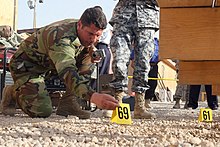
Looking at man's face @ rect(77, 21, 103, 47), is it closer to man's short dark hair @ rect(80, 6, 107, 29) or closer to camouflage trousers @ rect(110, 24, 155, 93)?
man's short dark hair @ rect(80, 6, 107, 29)

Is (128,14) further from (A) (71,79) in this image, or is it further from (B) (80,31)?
(A) (71,79)

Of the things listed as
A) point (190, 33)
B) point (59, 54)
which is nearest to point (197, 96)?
point (59, 54)

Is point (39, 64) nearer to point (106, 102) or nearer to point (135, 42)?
point (135, 42)

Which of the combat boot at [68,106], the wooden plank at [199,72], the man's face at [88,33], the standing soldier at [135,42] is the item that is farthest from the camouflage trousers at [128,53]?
the wooden plank at [199,72]

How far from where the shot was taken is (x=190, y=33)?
8.09 feet

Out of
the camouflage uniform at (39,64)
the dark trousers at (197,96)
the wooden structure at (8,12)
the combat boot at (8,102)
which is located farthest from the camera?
the wooden structure at (8,12)

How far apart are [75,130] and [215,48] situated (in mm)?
932

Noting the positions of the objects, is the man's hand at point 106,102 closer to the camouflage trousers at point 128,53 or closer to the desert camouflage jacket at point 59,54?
the desert camouflage jacket at point 59,54

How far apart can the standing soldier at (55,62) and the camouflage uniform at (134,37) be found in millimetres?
221

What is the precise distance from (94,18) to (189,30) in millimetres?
811

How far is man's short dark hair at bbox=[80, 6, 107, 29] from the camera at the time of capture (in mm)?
3072

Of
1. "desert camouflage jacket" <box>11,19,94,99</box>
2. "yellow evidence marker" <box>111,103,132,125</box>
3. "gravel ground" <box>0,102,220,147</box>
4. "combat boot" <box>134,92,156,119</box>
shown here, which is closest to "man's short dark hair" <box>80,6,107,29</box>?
"desert camouflage jacket" <box>11,19,94,99</box>

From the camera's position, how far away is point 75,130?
9.13ft

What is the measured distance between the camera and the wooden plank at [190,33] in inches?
96.1
